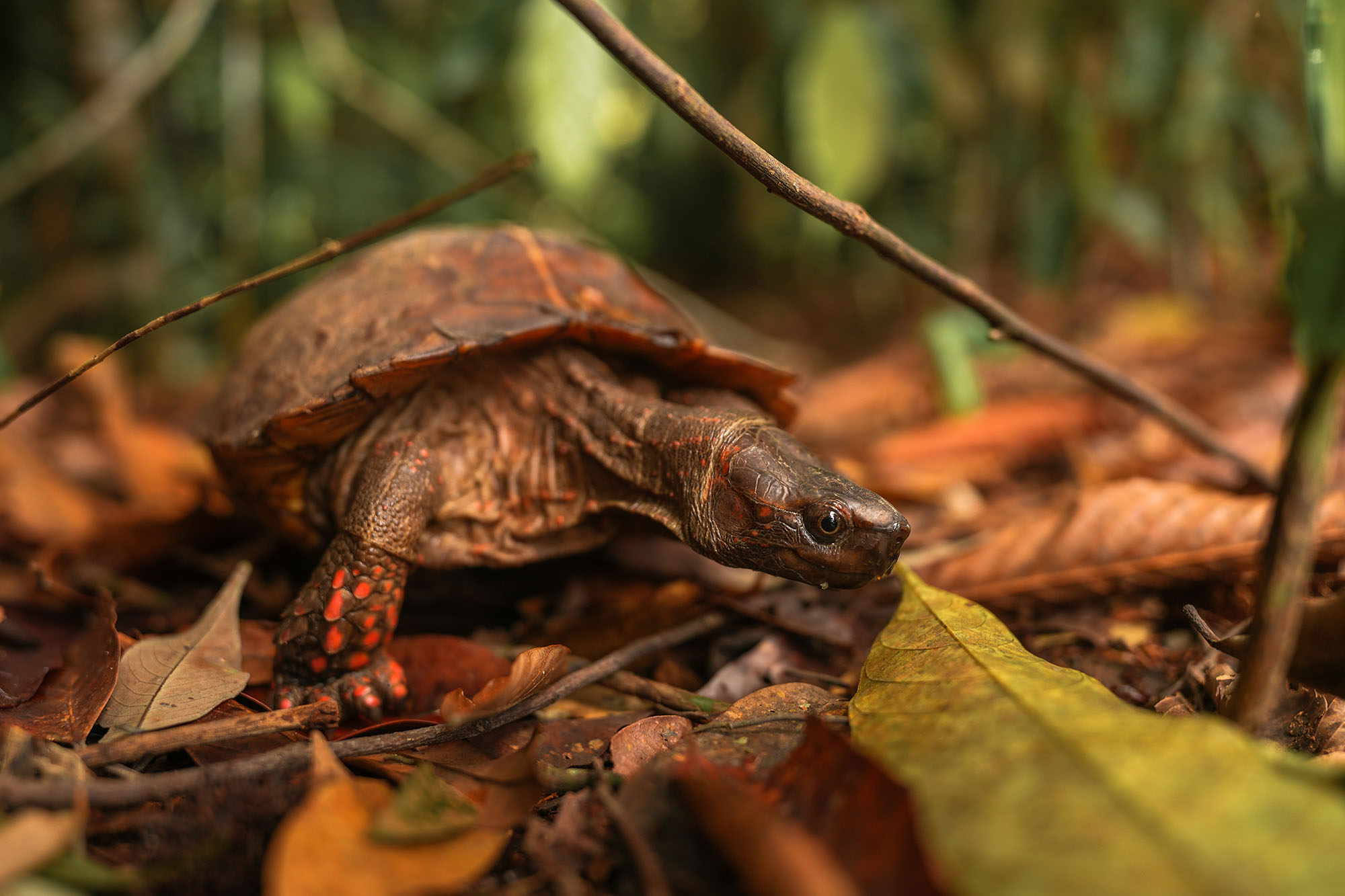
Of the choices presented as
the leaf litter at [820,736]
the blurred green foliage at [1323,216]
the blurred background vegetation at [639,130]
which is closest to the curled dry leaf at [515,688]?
the leaf litter at [820,736]

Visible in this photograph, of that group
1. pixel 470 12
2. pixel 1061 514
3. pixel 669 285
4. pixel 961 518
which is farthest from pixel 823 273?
pixel 1061 514

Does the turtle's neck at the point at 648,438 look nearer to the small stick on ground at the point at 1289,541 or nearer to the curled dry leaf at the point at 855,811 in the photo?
the curled dry leaf at the point at 855,811

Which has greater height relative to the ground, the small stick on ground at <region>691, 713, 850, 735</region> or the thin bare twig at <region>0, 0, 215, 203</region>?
the thin bare twig at <region>0, 0, 215, 203</region>

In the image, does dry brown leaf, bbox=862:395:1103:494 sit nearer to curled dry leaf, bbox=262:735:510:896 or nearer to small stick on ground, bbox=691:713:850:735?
small stick on ground, bbox=691:713:850:735

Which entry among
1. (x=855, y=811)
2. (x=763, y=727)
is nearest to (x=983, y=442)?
(x=763, y=727)

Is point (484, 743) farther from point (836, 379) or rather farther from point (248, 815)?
point (836, 379)

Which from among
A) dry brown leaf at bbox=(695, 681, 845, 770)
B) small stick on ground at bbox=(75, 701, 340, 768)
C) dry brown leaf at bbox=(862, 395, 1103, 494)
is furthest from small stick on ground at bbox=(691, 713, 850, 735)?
dry brown leaf at bbox=(862, 395, 1103, 494)
